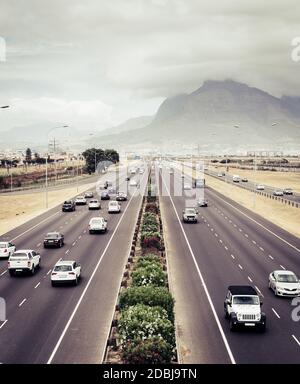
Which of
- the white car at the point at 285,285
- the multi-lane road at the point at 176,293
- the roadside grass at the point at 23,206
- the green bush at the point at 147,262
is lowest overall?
the roadside grass at the point at 23,206

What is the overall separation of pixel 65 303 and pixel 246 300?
10219mm

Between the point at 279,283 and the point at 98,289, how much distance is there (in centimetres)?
1093

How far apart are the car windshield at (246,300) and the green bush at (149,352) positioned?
6957mm

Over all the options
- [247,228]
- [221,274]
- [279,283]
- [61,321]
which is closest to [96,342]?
[61,321]

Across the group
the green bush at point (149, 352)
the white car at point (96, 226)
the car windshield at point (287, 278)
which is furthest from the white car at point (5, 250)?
the green bush at point (149, 352)

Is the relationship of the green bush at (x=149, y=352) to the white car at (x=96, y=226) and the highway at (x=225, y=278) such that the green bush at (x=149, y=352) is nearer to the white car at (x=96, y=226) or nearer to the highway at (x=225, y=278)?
the highway at (x=225, y=278)

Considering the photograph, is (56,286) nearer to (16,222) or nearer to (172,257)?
(172,257)

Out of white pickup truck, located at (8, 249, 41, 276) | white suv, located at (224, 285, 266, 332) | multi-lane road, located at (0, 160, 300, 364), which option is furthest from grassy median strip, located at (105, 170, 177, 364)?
white pickup truck, located at (8, 249, 41, 276)

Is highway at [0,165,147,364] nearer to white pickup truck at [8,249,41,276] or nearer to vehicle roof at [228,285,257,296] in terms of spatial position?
white pickup truck at [8,249,41,276]

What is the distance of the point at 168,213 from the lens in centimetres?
7644

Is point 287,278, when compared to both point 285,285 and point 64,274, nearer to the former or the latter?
point 285,285

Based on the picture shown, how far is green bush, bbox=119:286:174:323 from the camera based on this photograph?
27328mm

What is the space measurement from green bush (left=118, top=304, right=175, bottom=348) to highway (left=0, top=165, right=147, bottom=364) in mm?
1565

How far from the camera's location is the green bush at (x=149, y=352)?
21.9 metres
